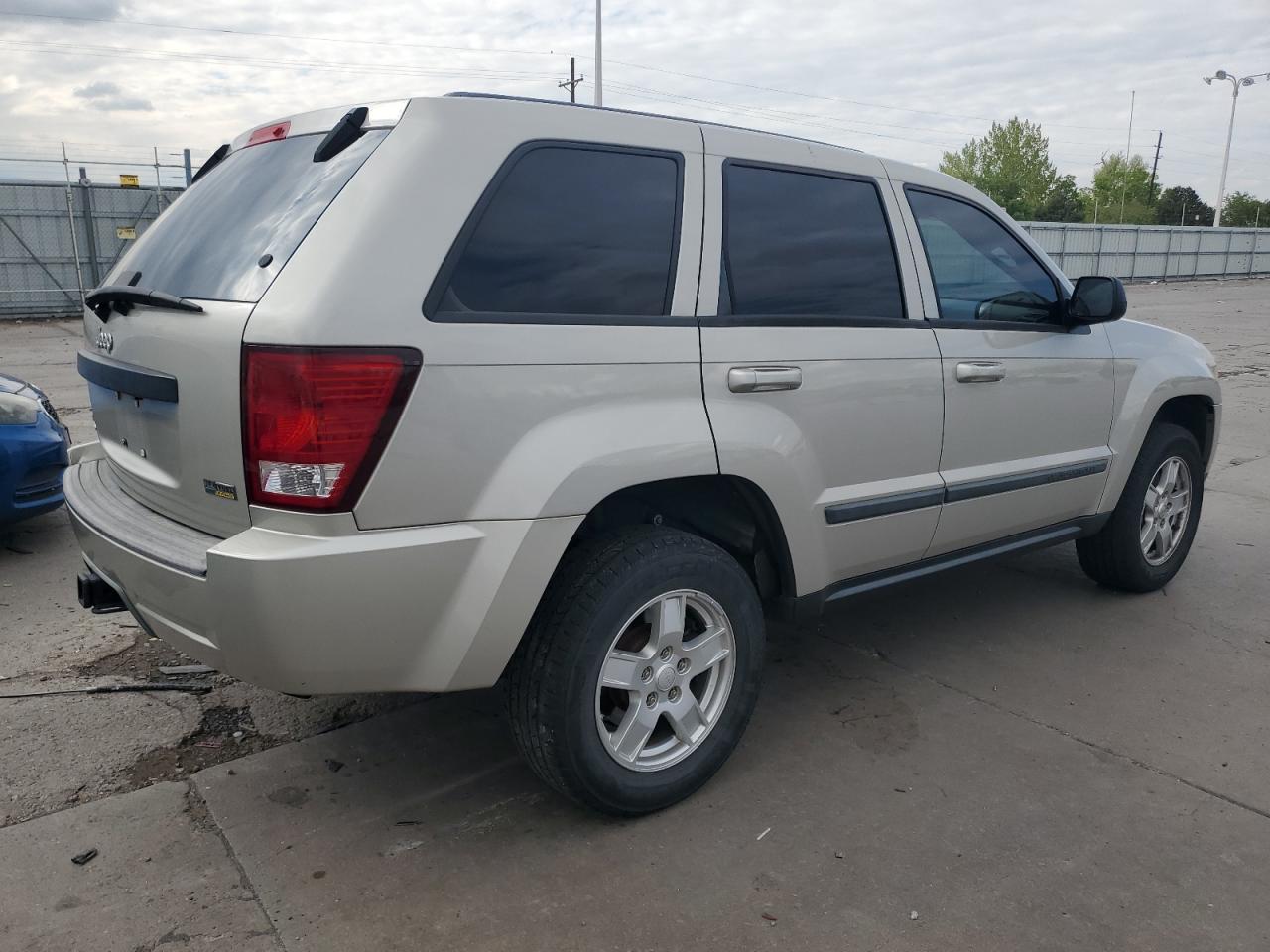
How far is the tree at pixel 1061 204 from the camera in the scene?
7212 centimetres

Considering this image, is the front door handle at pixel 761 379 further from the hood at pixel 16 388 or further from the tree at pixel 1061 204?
the tree at pixel 1061 204

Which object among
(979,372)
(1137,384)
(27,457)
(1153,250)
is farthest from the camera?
(1153,250)

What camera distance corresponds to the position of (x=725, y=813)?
9.68 feet

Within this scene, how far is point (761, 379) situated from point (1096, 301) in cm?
181

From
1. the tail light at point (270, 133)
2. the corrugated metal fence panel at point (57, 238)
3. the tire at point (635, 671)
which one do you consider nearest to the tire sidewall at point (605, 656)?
the tire at point (635, 671)

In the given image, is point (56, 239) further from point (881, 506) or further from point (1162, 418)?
point (881, 506)

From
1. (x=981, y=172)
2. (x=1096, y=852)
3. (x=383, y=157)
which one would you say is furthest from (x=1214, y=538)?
(x=981, y=172)

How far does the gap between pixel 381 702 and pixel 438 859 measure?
1030 mm

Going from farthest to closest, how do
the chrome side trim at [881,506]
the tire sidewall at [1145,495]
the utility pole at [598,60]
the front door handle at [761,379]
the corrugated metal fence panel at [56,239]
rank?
the utility pole at [598,60]
the corrugated metal fence panel at [56,239]
the tire sidewall at [1145,495]
the chrome side trim at [881,506]
the front door handle at [761,379]

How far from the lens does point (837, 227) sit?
3.35 metres

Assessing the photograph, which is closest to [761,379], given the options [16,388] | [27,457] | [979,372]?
[979,372]

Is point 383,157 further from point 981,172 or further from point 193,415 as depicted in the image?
point 981,172

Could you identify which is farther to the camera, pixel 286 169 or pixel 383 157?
pixel 286 169

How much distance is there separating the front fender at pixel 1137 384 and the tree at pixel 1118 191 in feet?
275
